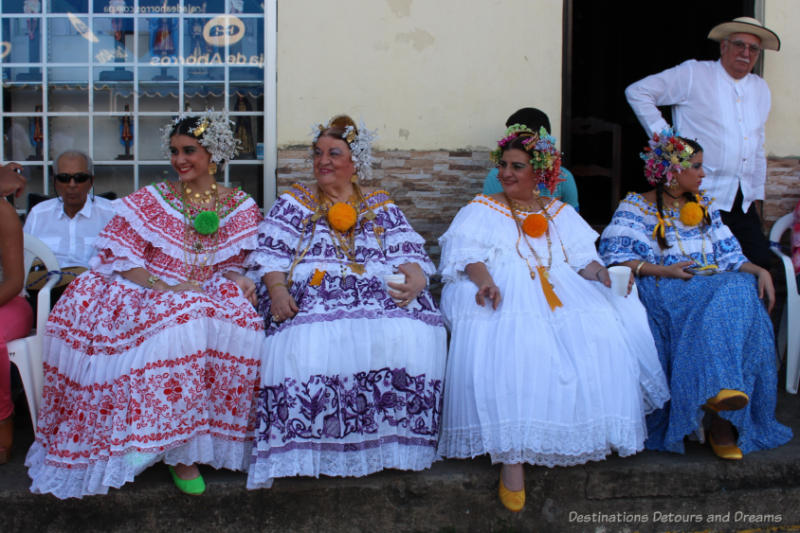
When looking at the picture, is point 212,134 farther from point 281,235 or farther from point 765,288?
point 765,288

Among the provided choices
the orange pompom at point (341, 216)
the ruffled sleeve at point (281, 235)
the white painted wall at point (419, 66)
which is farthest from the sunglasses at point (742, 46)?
the ruffled sleeve at point (281, 235)

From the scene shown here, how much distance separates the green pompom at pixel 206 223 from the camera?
3.81 m

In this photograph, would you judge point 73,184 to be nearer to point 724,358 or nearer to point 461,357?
point 461,357

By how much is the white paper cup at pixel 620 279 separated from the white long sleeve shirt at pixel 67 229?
3.16 meters

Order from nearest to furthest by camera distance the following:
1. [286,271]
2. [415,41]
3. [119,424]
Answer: [119,424] → [286,271] → [415,41]

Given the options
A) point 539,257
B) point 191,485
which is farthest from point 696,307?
point 191,485

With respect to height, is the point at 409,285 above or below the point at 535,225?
below

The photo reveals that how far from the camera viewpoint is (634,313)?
384 cm

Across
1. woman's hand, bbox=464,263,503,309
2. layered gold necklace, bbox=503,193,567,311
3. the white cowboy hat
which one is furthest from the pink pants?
the white cowboy hat

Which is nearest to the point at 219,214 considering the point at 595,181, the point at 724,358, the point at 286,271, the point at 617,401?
the point at 286,271

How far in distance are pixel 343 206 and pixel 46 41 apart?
303 cm

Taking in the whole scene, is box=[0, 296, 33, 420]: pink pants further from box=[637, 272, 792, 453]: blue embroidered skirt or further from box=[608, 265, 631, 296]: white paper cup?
box=[637, 272, 792, 453]: blue embroidered skirt

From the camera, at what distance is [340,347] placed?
11.1 feet

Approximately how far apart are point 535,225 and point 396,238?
2.61 feet
